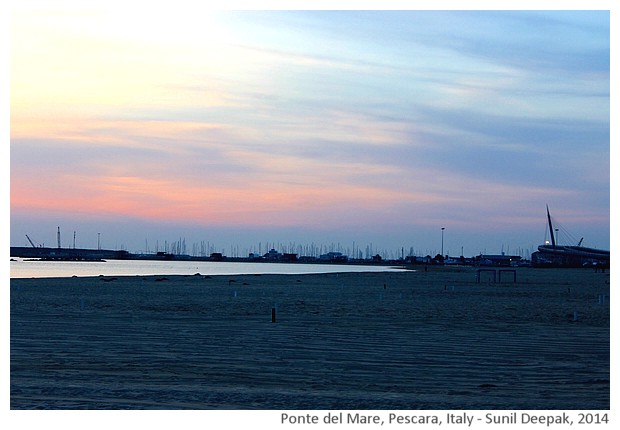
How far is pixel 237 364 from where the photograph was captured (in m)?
23.2

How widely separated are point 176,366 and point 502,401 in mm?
8974

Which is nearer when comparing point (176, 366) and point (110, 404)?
point (110, 404)

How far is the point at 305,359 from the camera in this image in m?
24.3

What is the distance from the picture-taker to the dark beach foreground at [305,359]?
18516 mm

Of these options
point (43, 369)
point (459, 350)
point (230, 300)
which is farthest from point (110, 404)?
point (230, 300)

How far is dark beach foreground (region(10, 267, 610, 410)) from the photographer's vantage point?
18516 millimetres

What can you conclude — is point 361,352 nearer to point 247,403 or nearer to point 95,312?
point 247,403

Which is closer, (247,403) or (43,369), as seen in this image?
(247,403)

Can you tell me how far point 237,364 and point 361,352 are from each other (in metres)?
4.56
